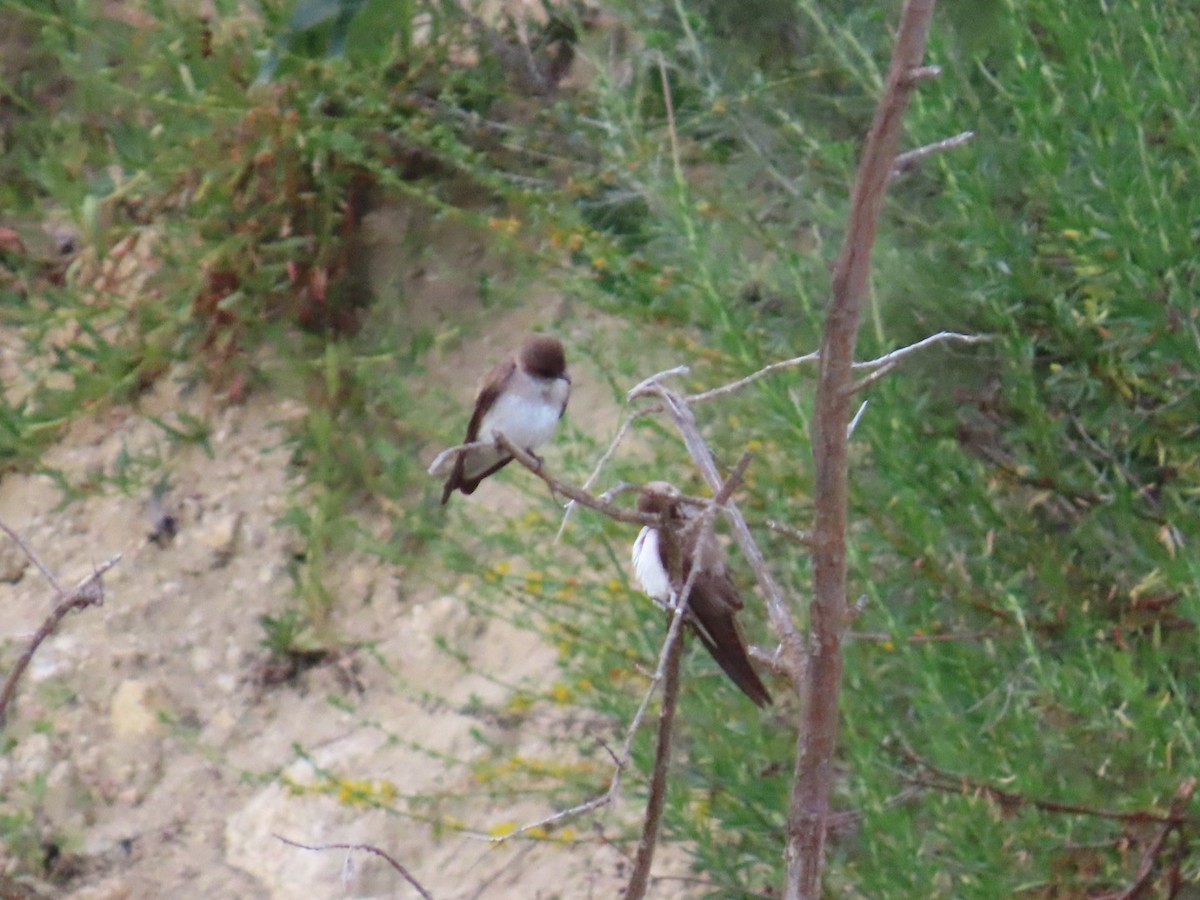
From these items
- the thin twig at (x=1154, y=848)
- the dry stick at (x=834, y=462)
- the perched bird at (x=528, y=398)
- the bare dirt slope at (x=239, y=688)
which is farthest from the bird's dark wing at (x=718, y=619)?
the bare dirt slope at (x=239, y=688)

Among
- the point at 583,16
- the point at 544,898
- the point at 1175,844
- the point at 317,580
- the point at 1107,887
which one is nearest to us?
the point at 1175,844

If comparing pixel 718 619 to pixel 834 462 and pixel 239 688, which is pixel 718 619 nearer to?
pixel 834 462

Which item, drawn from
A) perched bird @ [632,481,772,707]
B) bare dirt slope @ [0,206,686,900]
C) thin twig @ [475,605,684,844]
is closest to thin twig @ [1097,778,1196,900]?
perched bird @ [632,481,772,707]

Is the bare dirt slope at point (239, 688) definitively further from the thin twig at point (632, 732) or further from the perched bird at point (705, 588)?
the thin twig at point (632, 732)

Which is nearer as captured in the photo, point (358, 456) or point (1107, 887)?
point (1107, 887)

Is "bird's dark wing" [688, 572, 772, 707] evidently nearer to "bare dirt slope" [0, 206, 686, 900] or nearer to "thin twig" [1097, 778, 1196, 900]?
"thin twig" [1097, 778, 1196, 900]

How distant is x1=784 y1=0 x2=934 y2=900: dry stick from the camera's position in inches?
40.9

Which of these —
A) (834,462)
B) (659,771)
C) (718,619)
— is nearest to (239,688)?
(718,619)

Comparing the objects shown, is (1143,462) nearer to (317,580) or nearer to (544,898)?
(544,898)

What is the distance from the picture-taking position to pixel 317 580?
4266 mm

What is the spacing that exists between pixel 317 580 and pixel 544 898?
122 cm

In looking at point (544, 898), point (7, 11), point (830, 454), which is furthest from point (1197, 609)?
point (7, 11)

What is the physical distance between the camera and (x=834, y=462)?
3.70ft

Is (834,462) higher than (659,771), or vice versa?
(834,462)
